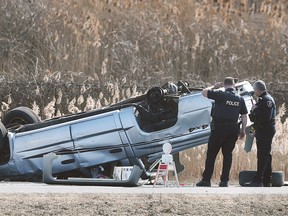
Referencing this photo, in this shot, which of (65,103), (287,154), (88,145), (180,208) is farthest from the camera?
(65,103)

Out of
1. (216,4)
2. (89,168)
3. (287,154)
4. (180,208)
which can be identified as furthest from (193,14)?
(180,208)

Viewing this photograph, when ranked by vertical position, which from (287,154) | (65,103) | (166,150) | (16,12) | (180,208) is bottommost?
(180,208)

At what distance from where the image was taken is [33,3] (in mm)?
28828

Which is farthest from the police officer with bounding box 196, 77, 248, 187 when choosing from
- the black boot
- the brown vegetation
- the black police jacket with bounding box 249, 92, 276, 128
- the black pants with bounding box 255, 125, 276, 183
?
the brown vegetation

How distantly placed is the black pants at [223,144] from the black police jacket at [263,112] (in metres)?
0.39

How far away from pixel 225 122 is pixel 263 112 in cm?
65

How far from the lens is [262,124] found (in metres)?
17.0

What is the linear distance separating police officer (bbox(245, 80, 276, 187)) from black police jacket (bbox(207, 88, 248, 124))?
0.34 metres

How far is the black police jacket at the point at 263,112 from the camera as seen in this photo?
16.8 metres

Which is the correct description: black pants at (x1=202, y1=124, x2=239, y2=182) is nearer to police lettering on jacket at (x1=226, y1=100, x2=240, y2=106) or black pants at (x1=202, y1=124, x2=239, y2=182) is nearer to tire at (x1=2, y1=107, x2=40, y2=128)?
police lettering on jacket at (x1=226, y1=100, x2=240, y2=106)

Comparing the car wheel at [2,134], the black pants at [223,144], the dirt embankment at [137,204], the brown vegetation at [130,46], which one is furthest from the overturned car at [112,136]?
the brown vegetation at [130,46]

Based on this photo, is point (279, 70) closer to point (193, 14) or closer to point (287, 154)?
point (193, 14)

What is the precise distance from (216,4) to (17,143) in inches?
625

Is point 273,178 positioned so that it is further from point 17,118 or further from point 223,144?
point 17,118
